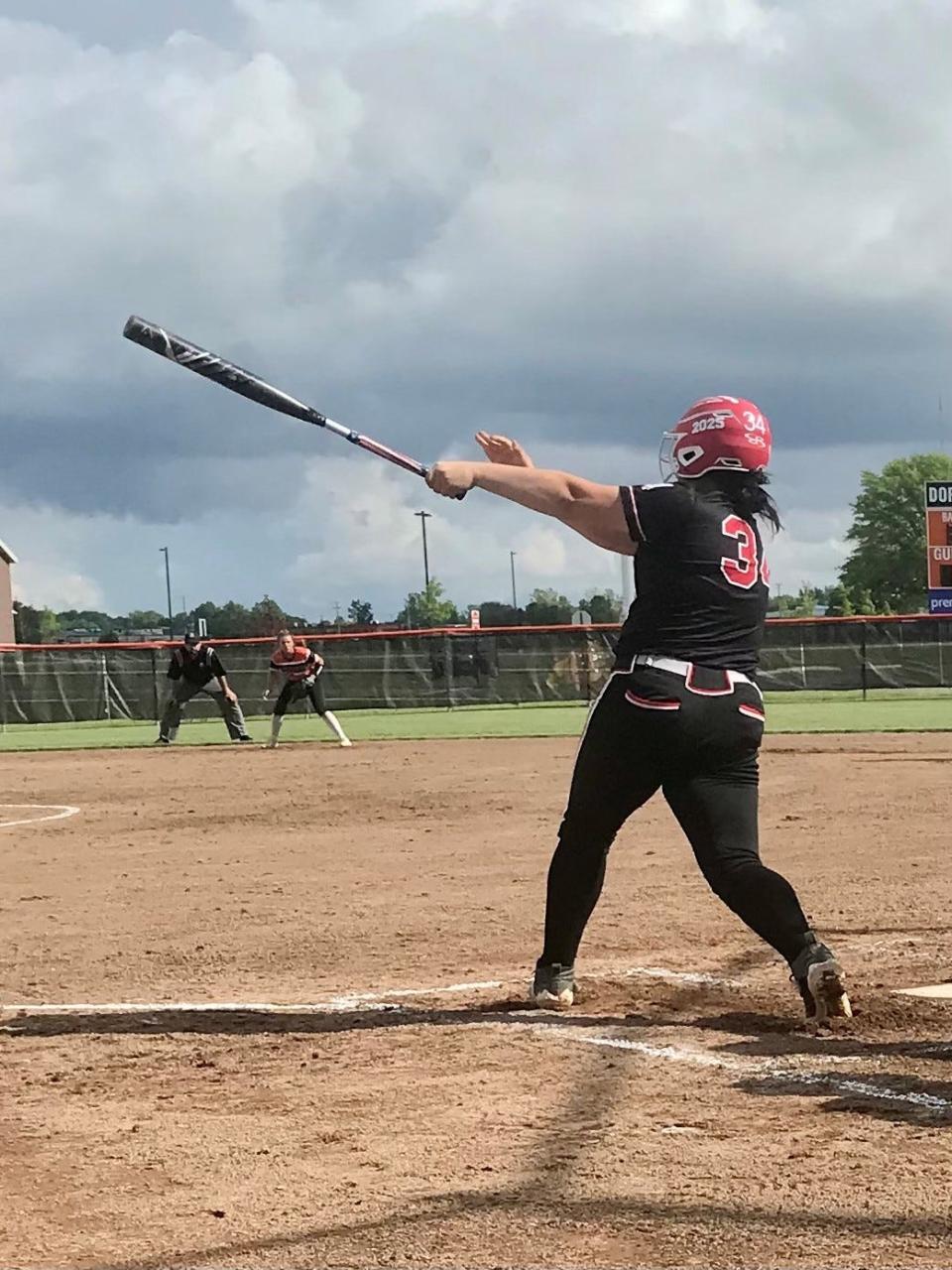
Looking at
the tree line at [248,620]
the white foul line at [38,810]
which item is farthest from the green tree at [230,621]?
the white foul line at [38,810]

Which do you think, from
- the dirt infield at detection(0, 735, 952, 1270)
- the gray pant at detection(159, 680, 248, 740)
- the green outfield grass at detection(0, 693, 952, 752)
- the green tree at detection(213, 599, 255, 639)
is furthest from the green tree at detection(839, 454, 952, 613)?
the dirt infield at detection(0, 735, 952, 1270)

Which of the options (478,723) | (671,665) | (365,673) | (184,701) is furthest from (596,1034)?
(365,673)

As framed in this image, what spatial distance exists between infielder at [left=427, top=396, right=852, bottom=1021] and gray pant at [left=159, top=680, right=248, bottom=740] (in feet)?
69.8

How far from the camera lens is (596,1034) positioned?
19.1ft

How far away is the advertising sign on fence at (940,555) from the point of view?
3381 cm

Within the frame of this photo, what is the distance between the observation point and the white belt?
19.3 ft

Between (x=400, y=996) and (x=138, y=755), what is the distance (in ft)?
61.7

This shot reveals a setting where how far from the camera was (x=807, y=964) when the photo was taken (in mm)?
5719

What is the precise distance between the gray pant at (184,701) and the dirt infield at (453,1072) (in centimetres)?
1524

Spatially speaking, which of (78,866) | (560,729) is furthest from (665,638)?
(560,729)

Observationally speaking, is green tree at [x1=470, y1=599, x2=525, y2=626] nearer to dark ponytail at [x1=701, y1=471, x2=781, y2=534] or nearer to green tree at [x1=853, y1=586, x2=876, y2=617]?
green tree at [x1=853, y1=586, x2=876, y2=617]

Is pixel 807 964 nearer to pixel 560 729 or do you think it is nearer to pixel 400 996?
pixel 400 996

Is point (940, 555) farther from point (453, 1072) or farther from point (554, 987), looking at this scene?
point (453, 1072)

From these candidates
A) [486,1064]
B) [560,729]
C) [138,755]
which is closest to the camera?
[486,1064]
